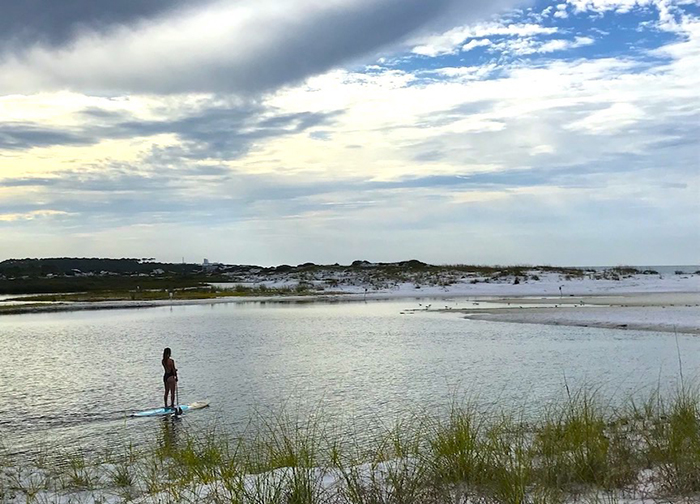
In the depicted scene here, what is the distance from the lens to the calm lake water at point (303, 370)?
48.2 ft

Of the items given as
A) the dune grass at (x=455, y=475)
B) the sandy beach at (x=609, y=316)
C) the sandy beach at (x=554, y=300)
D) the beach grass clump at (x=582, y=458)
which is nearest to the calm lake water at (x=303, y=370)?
the sandy beach at (x=609, y=316)

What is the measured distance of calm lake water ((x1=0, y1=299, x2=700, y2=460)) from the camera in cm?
1470

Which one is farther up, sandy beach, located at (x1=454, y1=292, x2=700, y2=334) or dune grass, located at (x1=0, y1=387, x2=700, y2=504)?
dune grass, located at (x1=0, y1=387, x2=700, y2=504)

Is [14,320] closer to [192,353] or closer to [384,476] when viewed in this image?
[192,353]

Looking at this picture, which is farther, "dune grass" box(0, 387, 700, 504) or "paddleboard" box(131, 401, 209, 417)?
"paddleboard" box(131, 401, 209, 417)

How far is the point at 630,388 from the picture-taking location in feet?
52.7

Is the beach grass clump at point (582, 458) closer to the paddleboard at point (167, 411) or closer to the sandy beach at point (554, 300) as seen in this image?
the paddleboard at point (167, 411)

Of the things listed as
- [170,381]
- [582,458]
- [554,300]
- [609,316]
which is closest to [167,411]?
[170,381]

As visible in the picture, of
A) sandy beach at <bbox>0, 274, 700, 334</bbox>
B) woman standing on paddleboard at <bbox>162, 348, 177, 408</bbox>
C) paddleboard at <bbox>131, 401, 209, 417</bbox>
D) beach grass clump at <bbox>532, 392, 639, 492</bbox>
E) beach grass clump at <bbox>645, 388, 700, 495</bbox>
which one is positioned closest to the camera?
beach grass clump at <bbox>645, 388, 700, 495</bbox>

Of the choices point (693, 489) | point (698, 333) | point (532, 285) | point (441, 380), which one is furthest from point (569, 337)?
point (532, 285)

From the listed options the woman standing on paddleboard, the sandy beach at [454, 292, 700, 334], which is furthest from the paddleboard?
the sandy beach at [454, 292, 700, 334]

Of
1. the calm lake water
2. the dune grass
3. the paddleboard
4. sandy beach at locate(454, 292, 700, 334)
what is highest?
the dune grass

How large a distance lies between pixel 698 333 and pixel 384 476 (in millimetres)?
24353

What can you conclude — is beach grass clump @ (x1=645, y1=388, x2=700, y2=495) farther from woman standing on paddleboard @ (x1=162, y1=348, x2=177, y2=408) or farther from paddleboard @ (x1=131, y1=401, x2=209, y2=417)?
woman standing on paddleboard @ (x1=162, y1=348, x2=177, y2=408)
